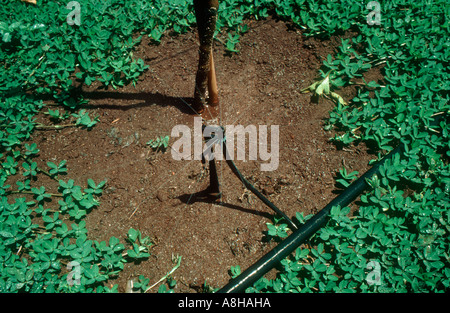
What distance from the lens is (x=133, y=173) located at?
73.5 inches

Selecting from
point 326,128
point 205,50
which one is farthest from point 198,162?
point 326,128

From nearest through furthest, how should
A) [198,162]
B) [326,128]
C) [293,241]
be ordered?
[293,241] < [198,162] < [326,128]

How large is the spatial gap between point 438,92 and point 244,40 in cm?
148

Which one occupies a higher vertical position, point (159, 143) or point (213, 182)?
point (159, 143)

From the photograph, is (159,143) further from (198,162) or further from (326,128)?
(326,128)

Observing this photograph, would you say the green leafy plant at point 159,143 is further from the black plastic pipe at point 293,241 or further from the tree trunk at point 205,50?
the black plastic pipe at point 293,241

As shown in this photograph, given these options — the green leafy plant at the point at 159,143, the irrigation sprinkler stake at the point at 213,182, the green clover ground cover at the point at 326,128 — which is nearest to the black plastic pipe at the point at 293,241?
the green clover ground cover at the point at 326,128

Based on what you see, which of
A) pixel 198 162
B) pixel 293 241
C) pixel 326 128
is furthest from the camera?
pixel 326 128

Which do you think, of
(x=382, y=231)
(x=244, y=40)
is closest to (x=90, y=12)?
(x=244, y=40)

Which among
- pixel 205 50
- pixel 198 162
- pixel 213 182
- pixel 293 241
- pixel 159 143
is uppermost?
pixel 205 50

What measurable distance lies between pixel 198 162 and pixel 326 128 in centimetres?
90

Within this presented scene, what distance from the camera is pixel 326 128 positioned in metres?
2.00

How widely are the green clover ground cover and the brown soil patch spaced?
8cm

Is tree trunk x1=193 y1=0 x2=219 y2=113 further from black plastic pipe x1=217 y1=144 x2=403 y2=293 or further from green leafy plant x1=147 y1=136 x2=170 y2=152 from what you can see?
black plastic pipe x1=217 y1=144 x2=403 y2=293
